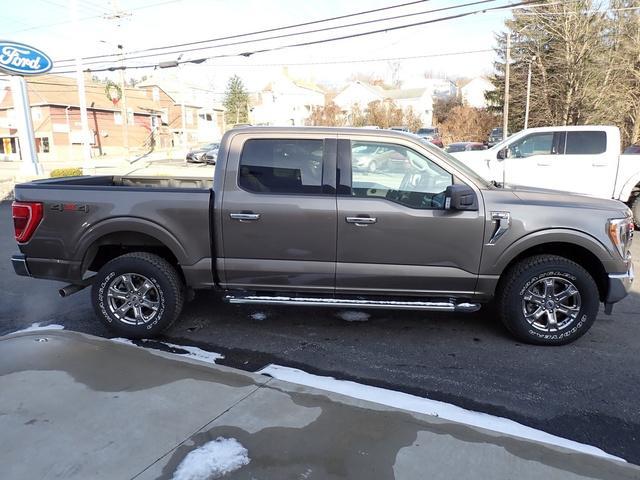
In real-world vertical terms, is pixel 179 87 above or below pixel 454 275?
above

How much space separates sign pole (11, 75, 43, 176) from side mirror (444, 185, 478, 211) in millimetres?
17988

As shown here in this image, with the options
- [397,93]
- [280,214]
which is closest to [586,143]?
[280,214]

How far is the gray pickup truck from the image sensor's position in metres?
Result: 4.14

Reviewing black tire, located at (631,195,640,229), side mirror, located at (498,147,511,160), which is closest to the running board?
side mirror, located at (498,147,511,160)

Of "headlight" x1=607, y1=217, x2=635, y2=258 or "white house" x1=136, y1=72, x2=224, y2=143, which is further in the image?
"white house" x1=136, y1=72, x2=224, y2=143

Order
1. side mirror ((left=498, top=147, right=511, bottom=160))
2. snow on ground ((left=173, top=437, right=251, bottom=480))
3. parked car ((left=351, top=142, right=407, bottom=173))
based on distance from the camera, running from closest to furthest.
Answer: snow on ground ((left=173, top=437, right=251, bottom=480))
parked car ((left=351, top=142, right=407, bottom=173))
side mirror ((left=498, top=147, right=511, bottom=160))

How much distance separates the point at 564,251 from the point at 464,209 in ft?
3.60

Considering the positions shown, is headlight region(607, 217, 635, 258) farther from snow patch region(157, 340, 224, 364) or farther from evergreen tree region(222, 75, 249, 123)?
evergreen tree region(222, 75, 249, 123)

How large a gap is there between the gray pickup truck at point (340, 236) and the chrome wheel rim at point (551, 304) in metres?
0.01

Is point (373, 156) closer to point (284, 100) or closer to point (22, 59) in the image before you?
point (22, 59)

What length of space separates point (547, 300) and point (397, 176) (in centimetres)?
169

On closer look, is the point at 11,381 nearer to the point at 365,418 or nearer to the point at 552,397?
the point at 365,418

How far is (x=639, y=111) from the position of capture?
30281 millimetres

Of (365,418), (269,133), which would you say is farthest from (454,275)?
(269,133)
